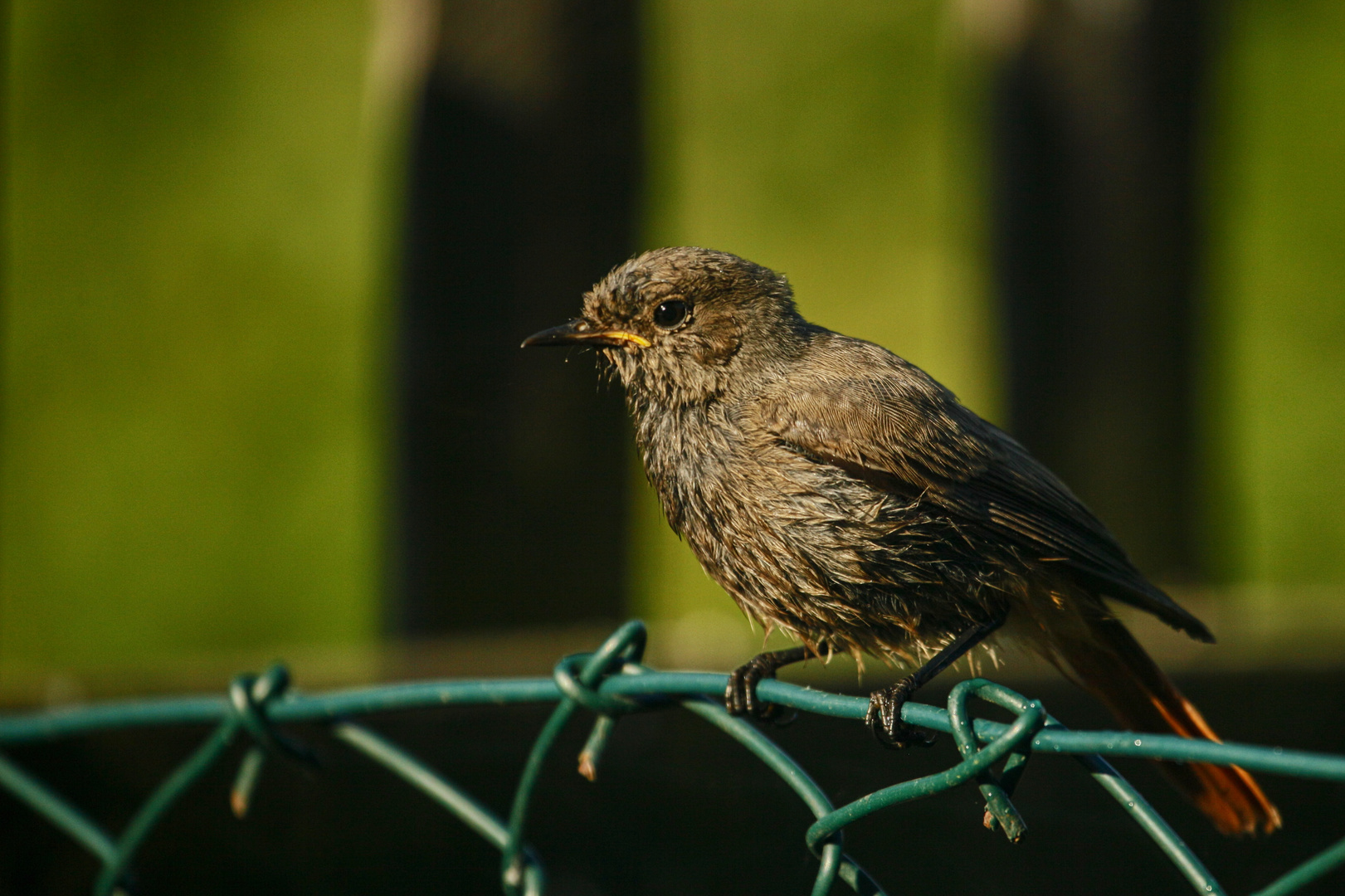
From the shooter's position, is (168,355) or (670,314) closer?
(670,314)

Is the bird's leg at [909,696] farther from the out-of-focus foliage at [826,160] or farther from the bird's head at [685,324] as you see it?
the out-of-focus foliage at [826,160]

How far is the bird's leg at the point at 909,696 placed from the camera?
6.42 ft

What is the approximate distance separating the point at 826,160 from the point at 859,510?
6.74m

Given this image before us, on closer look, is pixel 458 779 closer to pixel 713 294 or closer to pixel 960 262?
pixel 713 294

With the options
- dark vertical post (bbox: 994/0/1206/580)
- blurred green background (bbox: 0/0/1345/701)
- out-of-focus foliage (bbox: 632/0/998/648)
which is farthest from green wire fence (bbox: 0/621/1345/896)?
out-of-focus foliage (bbox: 632/0/998/648)

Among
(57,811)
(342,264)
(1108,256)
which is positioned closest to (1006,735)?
(57,811)

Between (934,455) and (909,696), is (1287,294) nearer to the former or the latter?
(934,455)

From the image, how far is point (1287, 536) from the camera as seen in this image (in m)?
7.83

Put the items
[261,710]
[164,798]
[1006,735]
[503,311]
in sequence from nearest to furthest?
[1006,735]
[261,710]
[164,798]
[503,311]

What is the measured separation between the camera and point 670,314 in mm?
2518

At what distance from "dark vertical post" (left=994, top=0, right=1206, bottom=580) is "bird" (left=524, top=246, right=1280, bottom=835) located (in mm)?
1804

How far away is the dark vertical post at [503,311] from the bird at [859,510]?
1303 mm

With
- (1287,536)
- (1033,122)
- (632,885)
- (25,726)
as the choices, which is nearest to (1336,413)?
(1287,536)

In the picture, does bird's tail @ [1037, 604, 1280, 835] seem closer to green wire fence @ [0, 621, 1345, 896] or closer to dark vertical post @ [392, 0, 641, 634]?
green wire fence @ [0, 621, 1345, 896]
